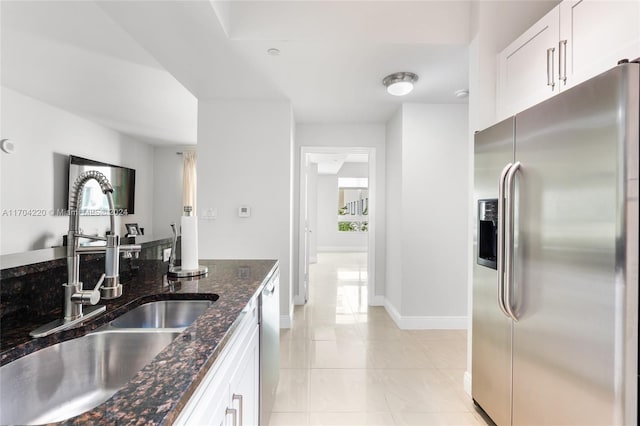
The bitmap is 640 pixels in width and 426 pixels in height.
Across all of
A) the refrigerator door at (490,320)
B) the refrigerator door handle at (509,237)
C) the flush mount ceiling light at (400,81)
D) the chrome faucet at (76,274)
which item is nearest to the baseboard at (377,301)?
the refrigerator door at (490,320)

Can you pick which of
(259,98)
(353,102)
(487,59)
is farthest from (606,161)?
(259,98)

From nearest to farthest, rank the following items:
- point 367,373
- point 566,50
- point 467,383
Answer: point 566,50
point 467,383
point 367,373

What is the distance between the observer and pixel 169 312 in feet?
4.13

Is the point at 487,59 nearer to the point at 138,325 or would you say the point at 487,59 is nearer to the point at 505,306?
the point at 505,306

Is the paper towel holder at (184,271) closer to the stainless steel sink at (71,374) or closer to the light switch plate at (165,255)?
the light switch plate at (165,255)

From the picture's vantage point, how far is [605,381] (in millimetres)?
1041

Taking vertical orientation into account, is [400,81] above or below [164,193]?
above

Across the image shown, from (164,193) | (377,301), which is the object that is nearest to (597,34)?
(164,193)

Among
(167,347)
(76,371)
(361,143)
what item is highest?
(361,143)

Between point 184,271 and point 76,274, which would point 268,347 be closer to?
point 184,271

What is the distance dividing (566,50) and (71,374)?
232 cm

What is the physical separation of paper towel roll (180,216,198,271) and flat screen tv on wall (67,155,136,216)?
0.89 feet

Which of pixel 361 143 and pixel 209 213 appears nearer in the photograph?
pixel 209 213

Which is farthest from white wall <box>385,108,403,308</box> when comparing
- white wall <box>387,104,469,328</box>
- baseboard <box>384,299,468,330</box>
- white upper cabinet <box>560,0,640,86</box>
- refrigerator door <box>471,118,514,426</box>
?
white upper cabinet <box>560,0,640,86</box>
